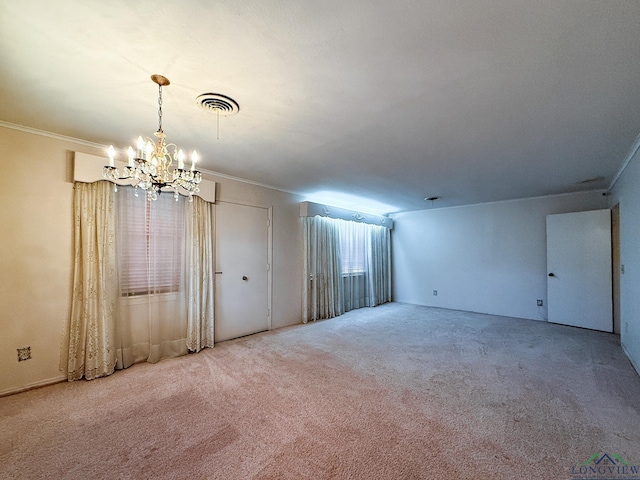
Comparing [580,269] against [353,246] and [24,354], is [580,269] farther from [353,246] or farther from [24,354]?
[24,354]

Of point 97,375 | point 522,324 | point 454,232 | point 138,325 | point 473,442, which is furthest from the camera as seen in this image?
point 454,232

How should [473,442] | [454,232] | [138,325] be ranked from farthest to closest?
1. [454,232]
2. [138,325]
3. [473,442]

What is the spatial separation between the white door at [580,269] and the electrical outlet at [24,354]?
7312mm

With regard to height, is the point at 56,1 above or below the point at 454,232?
above

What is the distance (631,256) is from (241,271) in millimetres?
4885

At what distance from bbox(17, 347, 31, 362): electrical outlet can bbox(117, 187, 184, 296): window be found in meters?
0.85

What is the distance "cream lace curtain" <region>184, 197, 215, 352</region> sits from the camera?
3.43m

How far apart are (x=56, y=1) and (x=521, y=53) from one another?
2360 millimetres

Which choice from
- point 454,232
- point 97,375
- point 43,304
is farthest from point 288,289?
point 454,232

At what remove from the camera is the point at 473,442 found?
5.82 feet

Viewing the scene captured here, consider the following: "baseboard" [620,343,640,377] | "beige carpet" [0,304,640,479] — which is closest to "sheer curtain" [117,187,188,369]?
"beige carpet" [0,304,640,479]

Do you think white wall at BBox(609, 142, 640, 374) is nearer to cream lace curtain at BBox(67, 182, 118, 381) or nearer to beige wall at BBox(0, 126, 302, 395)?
cream lace curtain at BBox(67, 182, 118, 381)

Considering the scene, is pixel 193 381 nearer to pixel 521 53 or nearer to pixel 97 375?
pixel 97 375

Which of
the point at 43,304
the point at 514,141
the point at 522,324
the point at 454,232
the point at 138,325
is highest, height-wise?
the point at 514,141
